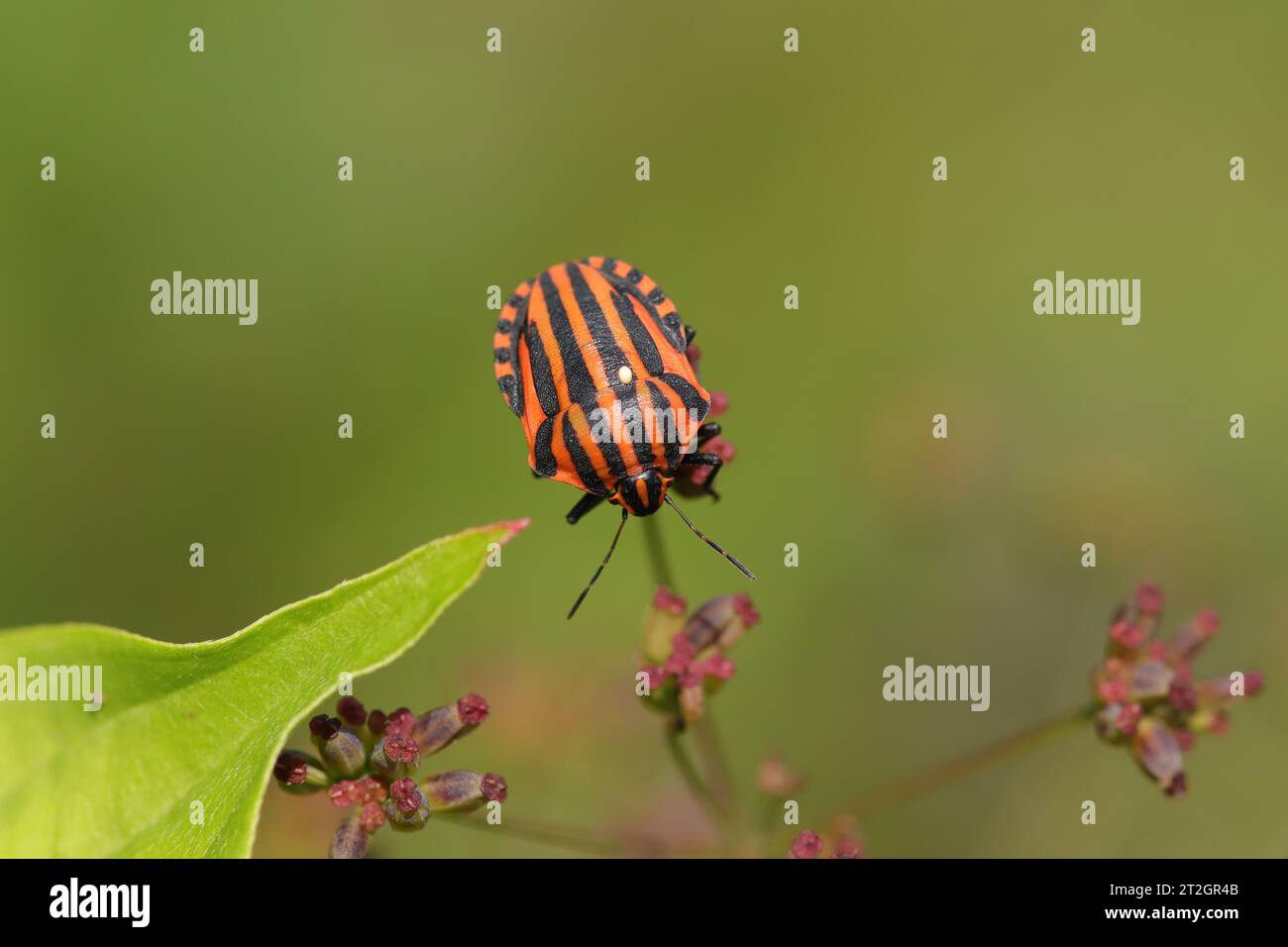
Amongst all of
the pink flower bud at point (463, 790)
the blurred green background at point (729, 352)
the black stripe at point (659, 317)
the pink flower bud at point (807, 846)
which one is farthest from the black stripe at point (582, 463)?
the blurred green background at point (729, 352)

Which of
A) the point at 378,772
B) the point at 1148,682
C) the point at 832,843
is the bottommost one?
the point at 832,843

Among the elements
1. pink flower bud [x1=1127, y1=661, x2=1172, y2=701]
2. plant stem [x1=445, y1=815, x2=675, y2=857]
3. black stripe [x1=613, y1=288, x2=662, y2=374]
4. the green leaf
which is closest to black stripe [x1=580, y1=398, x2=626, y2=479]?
black stripe [x1=613, y1=288, x2=662, y2=374]

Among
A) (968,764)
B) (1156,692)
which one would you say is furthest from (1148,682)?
(968,764)

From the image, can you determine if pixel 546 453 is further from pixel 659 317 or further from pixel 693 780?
pixel 693 780

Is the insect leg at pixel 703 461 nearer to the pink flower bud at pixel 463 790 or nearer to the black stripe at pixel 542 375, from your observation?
the black stripe at pixel 542 375
